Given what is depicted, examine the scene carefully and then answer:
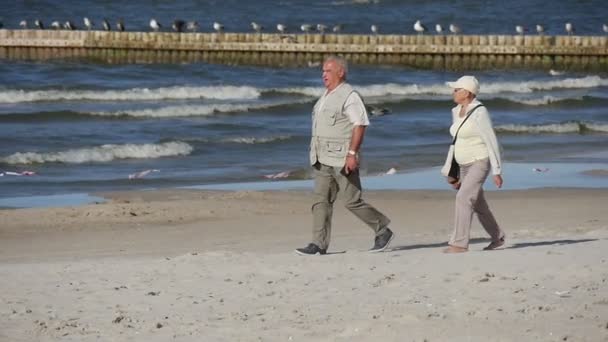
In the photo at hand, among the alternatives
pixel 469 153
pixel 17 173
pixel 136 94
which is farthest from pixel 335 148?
pixel 136 94

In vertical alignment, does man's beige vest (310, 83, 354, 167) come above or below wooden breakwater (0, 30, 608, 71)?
above

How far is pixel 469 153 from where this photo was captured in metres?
9.84

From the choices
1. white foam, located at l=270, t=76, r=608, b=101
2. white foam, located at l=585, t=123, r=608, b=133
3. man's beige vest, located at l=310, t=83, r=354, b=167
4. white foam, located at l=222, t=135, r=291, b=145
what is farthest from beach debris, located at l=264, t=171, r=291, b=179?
white foam, located at l=270, t=76, r=608, b=101

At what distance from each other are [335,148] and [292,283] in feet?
4.92

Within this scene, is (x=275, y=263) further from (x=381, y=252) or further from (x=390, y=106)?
(x=390, y=106)

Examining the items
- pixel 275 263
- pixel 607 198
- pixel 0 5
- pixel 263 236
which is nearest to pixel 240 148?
pixel 607 198

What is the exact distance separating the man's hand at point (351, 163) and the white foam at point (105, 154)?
33.0 feet

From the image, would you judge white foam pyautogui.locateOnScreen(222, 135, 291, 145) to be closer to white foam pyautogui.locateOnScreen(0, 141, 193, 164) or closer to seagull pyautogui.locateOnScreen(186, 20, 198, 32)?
white foam pyautogui.locateOnScreen(0, 141, 193, 164)

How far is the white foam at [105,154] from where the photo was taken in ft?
64.2

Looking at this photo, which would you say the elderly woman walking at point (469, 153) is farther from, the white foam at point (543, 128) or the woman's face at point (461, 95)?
the white foam at point (543, 128)

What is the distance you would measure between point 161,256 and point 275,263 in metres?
1.56

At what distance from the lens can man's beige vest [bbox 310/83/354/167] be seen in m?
9.96

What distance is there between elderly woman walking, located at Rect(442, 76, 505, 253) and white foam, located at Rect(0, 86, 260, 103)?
21982 millimetres

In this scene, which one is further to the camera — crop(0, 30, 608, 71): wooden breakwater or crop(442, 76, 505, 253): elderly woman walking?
crop(0, 30, 608, 71): wooden breakwater
